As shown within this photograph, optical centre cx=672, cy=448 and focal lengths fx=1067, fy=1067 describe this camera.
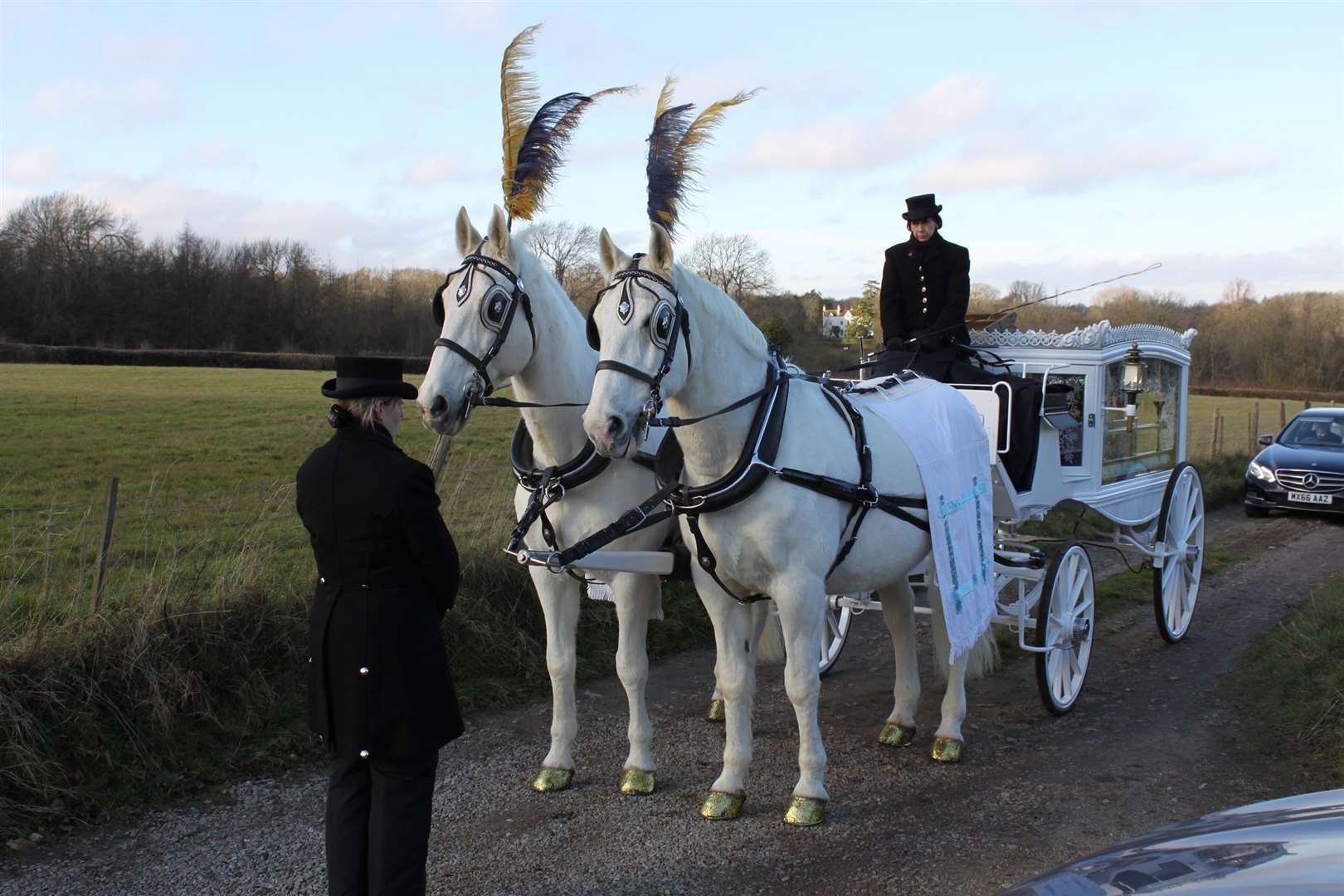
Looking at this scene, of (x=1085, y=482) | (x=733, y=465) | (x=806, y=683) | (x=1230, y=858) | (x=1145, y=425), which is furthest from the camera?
(x=1145, y=425)

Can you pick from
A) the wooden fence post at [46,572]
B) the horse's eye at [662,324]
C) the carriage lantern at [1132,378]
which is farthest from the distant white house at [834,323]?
the horse's eye at [662,324]

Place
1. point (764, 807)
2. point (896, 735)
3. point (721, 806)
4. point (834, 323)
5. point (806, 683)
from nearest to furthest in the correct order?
1. point (806, 683)
2. point (721, 806)
3. point (764, 807)
4. point (896, 735)
5. point (834, 323)

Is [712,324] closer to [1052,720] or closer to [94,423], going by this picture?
[1052,720]

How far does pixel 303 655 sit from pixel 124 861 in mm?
1698

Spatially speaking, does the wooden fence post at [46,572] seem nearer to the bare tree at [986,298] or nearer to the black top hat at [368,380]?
the black top hat at [368,380]

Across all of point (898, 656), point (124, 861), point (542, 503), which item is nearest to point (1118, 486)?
→ point (898, 656)

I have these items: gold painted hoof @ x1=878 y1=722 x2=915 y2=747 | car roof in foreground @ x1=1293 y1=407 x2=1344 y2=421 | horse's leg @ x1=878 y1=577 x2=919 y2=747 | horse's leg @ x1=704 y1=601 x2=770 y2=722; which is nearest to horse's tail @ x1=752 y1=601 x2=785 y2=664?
horse's leg @ x1=704 y1=601 x2=770 y2=722

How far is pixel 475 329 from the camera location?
413cm

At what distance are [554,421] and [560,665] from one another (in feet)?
A: 3.76

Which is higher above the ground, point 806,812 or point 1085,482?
point 1085,482

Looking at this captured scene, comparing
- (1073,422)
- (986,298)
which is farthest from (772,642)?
(986,298)

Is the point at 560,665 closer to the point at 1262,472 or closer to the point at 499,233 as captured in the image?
the point at 499,233

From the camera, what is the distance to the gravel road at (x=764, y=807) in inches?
157

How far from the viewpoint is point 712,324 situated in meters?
4.14
